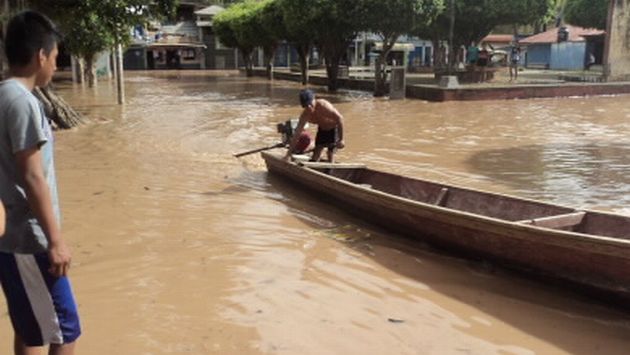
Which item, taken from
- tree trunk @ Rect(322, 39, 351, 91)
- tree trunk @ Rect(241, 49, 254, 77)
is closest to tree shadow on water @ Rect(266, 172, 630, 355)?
tree trunk @ Rect(322, 39, 351, 91)

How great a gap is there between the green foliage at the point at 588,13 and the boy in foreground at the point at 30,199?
34870mm

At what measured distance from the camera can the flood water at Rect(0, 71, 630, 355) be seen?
422cm

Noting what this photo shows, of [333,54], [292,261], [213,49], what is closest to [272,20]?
[333,54]

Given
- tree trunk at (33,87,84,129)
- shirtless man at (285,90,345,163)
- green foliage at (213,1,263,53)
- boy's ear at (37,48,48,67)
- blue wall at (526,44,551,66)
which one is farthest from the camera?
blue wall at (526,44,551,66)

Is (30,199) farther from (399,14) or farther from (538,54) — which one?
(538,54)

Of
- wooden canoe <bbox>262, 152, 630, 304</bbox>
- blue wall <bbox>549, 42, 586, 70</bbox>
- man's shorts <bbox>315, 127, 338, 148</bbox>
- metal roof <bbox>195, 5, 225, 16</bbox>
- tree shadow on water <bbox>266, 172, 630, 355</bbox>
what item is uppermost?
metal roof <bbox>195, 5, 225, 16</bbox>

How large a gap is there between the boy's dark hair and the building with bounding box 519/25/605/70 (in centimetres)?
4228

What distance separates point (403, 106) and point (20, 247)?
1831 cm

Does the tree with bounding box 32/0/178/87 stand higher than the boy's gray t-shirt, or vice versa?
the tree with bounding box 32/0/178/87

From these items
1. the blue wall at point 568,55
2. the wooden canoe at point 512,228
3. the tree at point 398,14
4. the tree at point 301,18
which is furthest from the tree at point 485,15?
the wooden canoe at point 512,228

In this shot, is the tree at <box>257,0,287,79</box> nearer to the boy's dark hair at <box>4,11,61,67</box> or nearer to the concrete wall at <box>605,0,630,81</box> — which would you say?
the concrete wall at <box>605,0,630,81</box>

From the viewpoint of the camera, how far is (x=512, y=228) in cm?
483

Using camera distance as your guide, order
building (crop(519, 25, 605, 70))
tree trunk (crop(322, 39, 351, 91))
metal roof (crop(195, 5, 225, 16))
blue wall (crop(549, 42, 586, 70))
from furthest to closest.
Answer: metal roof (crop(195, 5, 225, 16)) < blue wall (crop(549, 42, 586, 70)) < building (crop(519, 25, 605, 70)) < tree trunk (crop(322, 39, 351, 91))

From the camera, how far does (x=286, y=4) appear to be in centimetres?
2441
